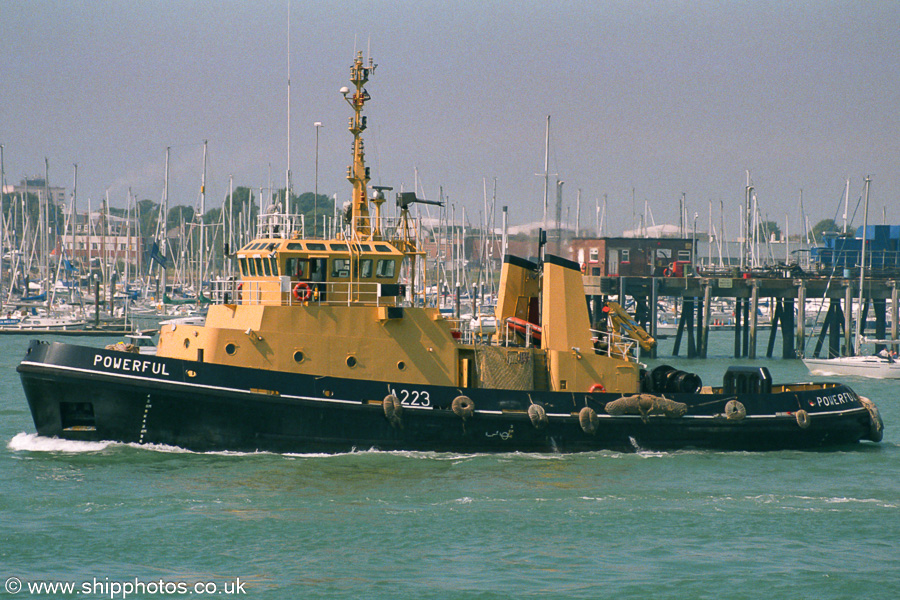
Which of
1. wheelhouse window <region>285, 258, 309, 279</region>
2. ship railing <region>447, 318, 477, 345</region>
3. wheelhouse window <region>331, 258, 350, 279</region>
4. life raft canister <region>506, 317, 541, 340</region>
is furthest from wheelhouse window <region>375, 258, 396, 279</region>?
life raft canister <region>506, 317, 541, 340</region>

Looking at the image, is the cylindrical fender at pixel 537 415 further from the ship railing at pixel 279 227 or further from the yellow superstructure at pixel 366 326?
the ship railing at pixel 279 227

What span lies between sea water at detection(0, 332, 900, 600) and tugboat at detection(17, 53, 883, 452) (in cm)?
42

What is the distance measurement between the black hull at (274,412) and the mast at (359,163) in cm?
309

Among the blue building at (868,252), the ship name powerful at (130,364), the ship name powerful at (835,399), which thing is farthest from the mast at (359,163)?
the blue building at (868,252)

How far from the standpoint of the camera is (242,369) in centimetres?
1590

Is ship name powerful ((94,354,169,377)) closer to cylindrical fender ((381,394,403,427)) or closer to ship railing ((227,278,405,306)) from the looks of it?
ship railing ((227,278,405,306))

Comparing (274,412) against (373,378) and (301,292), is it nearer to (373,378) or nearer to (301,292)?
(373,378)

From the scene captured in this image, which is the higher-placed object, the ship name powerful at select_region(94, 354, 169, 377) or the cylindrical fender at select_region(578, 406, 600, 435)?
the ship name powerful at select_region(94, 354, 169, 377)

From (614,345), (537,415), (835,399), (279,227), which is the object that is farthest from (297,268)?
(835,399)

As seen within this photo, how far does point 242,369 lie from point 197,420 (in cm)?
120

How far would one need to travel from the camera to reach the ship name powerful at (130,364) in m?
15.8

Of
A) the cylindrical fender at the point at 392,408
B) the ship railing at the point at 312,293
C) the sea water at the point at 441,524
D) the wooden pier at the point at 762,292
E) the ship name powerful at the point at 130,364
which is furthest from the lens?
the wooden pier at the point at 762,292

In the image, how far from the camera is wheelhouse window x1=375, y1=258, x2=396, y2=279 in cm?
1719

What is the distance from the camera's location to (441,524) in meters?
13.0
